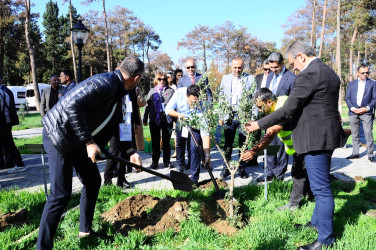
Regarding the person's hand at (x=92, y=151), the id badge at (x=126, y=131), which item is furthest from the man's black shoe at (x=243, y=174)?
the person's hand at (x=92, y=151)

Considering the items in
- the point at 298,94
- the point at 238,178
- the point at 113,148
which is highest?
the point at 298,94

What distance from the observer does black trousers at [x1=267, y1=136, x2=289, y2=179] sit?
5.32 metres

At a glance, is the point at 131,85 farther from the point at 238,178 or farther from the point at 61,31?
the point at 61,31

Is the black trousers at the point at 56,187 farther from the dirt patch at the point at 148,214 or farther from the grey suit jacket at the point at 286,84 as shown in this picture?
the grey suit jacket at the point at 286,84

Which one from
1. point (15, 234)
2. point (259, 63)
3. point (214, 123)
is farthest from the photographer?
point (259, 63)

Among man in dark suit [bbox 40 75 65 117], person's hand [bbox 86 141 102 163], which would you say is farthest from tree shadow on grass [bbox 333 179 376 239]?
man in dark suit [bbox 40 75 65 117]

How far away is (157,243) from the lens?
3.10 meters

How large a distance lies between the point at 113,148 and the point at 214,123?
2353 millimetres

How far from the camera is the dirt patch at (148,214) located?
10.9 feet

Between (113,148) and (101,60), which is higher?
Result: (101,60)

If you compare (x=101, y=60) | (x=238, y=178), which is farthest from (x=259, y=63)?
(x=238, y=178)

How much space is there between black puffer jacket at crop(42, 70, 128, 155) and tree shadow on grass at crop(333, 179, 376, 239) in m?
2.84

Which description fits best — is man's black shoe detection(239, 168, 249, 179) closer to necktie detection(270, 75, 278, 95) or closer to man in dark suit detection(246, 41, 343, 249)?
necktie detection(270, 75, 278, 95)

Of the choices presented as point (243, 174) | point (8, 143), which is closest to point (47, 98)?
point (8, 143)
